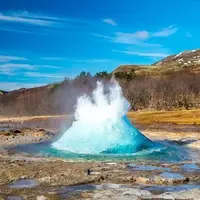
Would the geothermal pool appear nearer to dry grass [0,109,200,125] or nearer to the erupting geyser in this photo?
the erupting geyser

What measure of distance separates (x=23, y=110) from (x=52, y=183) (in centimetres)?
15131

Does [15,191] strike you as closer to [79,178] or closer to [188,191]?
[79,178]

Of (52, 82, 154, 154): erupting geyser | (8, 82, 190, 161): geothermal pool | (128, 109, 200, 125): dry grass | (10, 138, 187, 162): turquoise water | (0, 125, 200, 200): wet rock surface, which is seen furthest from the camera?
(128, 109, 200, 125): dry grass

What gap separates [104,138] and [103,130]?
3.86 ft

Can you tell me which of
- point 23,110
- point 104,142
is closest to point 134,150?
point 104,142

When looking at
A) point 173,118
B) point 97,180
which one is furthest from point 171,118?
point 97,180

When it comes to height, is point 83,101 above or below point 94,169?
above

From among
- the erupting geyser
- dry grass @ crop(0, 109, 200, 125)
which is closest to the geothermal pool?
the erupting geyser

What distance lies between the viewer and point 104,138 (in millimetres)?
38062

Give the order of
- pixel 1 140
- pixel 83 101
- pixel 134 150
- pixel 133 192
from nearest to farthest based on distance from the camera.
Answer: pixel 133 192, pixel 134 150, pixel 83 101, pixel 1 140

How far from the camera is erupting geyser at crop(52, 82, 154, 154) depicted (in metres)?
37.1

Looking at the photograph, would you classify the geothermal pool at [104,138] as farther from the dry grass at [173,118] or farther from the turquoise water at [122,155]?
the dry grass at [173,118]

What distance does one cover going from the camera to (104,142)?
37.5 meters

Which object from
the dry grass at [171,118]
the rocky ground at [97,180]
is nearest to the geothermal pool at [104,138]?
the rocky ground at [97,180]
